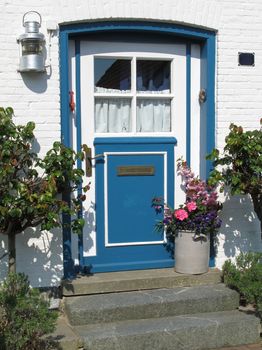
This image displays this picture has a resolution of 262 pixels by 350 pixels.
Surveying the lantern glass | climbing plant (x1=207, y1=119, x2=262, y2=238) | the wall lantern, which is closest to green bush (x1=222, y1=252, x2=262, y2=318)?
climbing plant (x1=207, y1=119, x2=262, y2=238)

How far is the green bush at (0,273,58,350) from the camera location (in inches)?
159

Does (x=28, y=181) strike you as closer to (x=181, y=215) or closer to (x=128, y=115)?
(x=128, y=115)

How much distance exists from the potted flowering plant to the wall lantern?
1.93 metres

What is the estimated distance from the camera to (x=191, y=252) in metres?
5.50

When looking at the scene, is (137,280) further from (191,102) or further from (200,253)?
(191,102)

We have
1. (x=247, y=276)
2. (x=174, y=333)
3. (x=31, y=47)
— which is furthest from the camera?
(x=247, y=276)

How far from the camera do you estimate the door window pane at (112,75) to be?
5.64 meters

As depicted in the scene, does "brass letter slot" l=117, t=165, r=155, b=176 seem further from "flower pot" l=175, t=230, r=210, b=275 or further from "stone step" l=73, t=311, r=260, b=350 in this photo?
"stone step" l=73, t=311, r=260, b=350

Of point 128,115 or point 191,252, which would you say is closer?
point 191,252

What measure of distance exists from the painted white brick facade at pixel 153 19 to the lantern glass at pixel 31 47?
99 millimetres

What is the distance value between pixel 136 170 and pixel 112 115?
62cm

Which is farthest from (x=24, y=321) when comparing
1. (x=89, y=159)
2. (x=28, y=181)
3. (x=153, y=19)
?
(x=153, y=19)

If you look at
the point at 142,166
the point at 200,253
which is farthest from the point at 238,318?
the point at 142,166

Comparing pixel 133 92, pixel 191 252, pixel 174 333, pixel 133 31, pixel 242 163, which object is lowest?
pixel 174 333
